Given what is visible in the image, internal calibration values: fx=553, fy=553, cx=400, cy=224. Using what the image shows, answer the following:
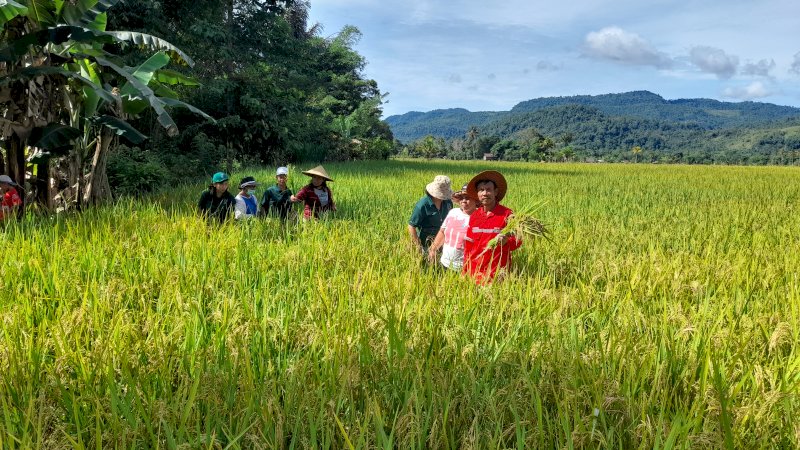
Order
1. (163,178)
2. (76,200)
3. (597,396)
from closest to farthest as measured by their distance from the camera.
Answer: (597,396)
(76,200)
(163,178)

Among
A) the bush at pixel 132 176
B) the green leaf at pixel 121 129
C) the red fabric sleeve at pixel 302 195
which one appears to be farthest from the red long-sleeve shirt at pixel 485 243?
the bush at pixel 132 176

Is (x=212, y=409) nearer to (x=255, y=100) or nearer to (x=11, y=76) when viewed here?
(x=11, y=76)

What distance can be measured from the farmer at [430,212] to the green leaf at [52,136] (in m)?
3.89

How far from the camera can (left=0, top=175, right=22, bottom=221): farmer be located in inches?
218

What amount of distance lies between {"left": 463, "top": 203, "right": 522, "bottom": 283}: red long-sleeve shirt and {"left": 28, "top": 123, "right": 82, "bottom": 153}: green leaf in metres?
4.63

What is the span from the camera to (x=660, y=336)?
251 centimetres

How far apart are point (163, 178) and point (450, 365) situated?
10356mm

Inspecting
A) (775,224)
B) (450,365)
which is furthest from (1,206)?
(775,224)

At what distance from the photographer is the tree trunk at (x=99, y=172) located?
6.94 metres

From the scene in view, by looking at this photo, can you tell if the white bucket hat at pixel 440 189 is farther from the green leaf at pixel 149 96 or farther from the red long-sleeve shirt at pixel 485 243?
the green leaf at pixel 149 96

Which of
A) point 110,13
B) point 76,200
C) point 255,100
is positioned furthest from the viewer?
point 255,100

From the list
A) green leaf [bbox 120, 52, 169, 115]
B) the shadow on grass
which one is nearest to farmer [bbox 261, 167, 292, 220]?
green leaf [bbox 120, 52, 169, 115]

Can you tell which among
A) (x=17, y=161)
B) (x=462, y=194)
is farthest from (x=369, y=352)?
(x=17, y=161)

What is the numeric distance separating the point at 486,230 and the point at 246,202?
3.58 metres
